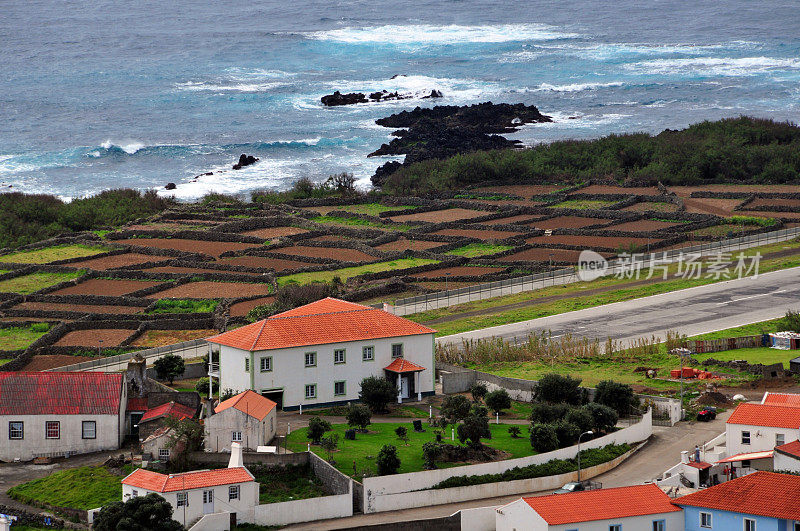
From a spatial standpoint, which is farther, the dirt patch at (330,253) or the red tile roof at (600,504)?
the dirt patch at (330,253)

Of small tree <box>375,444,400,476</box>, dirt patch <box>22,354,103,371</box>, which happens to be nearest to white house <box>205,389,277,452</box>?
small tree <box>375,444,400,476</box>

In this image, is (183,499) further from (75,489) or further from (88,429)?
(88,429)

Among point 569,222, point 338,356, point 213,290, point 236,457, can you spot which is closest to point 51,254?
point 213,290

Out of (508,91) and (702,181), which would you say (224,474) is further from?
(508,91)

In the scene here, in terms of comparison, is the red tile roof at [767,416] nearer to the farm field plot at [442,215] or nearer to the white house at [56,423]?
the white house at [56,423]

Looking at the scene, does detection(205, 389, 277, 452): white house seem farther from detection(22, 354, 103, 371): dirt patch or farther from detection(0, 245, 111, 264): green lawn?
detection(0, 245, 111, 264): green lawn

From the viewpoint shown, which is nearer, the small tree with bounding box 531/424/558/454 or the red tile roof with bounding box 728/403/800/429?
the red tile roof with bounding box 728/403/800/429

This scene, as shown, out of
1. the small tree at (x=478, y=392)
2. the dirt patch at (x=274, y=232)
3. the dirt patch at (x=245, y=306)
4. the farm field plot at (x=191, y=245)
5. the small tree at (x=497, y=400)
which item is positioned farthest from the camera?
the dirt patch at (x=274, y=232)

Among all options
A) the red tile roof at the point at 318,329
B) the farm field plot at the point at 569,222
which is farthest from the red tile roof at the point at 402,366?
the farm field plot at the point at 569,222
